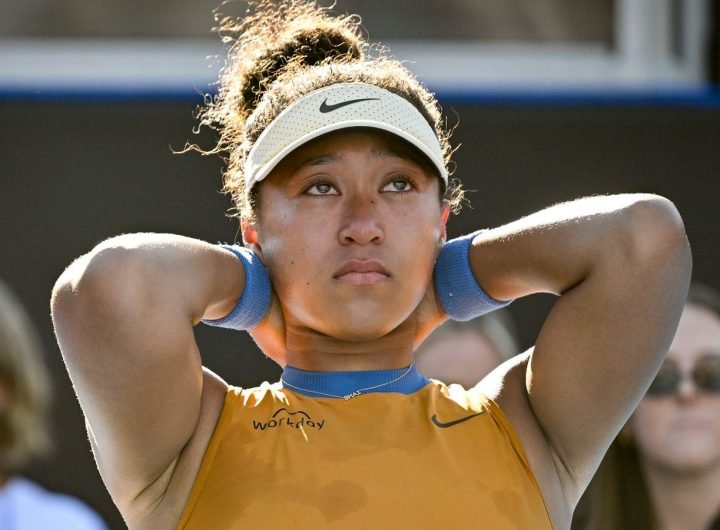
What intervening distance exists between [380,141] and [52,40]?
2544 millimetres

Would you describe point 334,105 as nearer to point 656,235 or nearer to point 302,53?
point 302,53

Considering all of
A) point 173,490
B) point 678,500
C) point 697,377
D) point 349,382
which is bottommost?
point 678,500

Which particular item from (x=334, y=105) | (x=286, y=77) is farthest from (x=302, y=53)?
(x=334, y=105)

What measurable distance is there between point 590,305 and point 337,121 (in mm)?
443

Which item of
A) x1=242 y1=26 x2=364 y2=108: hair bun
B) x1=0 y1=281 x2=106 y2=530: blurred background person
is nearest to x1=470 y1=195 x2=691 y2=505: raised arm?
x1=242 y1=26 x2=364 y2=108: hair bun

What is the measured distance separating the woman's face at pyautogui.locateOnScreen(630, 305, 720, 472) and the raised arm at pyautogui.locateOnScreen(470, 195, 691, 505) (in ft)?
4.11

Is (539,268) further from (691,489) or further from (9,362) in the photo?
(9,362)

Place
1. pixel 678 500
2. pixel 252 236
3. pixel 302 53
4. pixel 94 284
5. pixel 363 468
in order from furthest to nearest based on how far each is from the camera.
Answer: pixel 678 500 → pixel 302 53 → pixel 252 236 → pixel 363 468 → pixel 94 284

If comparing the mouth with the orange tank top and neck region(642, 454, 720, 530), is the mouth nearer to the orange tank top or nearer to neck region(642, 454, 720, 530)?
the orange tank top

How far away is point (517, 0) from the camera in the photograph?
173 inches

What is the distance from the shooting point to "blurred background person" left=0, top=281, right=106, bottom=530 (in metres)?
3.10

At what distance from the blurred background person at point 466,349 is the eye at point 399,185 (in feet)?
4.18

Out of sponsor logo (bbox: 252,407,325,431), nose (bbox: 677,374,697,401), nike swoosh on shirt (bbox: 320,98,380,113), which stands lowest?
nose (bbox: 677,374,697,401)

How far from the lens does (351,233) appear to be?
5.93ft
